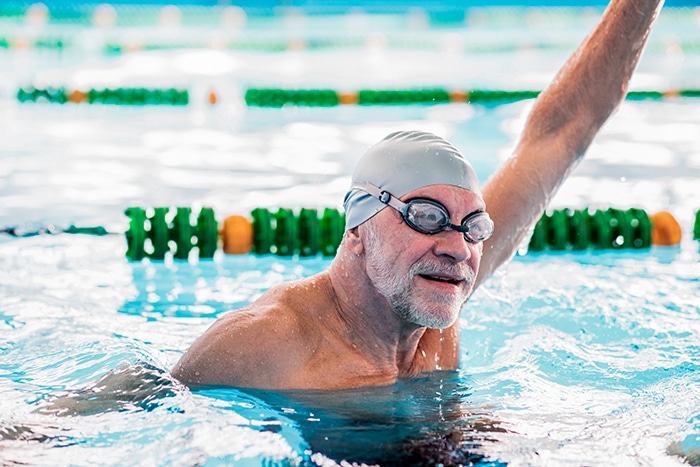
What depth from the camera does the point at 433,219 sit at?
235 centimetres

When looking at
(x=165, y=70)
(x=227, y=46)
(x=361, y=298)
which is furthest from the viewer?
(x=227, y=46)

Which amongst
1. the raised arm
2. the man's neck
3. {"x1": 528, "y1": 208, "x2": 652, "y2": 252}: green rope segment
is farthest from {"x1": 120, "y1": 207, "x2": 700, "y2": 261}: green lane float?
the man's neck

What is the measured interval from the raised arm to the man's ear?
1.79ft

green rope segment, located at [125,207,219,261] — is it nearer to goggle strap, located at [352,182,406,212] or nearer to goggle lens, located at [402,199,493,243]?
goggle strap, located at [352,182,406,212]

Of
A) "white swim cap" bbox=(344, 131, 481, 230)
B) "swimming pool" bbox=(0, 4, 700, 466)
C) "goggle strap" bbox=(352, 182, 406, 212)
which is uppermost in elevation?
"white swim cap" bbox=(344, 131, 481, 230)

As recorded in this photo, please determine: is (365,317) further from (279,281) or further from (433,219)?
(279,281)

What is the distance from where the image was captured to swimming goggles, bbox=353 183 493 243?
7.72 ft

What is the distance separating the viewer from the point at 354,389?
2525mm

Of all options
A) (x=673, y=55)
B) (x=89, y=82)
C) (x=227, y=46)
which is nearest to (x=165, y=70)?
(x=89, y=82)

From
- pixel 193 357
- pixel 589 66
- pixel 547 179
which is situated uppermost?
pixel 589 66

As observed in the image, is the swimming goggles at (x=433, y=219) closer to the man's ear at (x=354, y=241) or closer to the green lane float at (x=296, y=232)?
the man's ear at (x=354, y=241)

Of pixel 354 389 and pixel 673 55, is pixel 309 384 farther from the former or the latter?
pixel 673 55

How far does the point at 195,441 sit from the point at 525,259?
9.72ft

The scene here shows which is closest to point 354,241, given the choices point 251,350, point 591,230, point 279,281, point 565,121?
point 251,350
